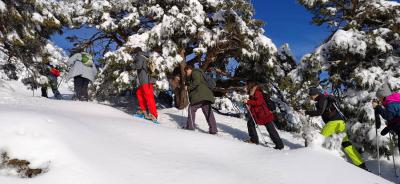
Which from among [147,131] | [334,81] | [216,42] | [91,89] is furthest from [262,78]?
[147,131]

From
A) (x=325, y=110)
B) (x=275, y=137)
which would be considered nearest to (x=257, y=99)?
(x=275, y=137)

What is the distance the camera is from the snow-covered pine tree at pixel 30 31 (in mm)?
13062

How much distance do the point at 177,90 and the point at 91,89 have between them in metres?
3.47

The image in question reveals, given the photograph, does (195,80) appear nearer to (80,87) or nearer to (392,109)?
(80,87)

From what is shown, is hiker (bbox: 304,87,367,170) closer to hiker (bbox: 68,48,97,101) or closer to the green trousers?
the green trousers

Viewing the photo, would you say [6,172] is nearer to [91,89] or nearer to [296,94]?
[296,94]

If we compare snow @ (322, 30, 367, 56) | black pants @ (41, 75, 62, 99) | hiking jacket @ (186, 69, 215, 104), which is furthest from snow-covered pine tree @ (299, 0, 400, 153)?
black pants @ (41, 75, 62, 99)

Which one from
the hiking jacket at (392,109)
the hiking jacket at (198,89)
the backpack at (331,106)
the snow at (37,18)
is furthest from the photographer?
the snow at (37,18)

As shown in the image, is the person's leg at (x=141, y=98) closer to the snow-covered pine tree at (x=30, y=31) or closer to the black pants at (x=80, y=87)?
the black pants at (x=80, y=87)

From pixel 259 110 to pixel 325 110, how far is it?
136 cm

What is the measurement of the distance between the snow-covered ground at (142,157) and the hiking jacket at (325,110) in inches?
78.5

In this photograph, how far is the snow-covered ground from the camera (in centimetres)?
375

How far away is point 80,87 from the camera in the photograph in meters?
10.2

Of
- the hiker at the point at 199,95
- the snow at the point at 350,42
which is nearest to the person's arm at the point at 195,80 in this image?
the hiker at the point at 199,95
